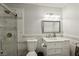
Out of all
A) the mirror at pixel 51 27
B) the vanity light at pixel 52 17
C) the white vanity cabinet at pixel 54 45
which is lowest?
the white vanity cabinet at pixel 54 45

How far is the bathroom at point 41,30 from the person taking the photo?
1.68 metres

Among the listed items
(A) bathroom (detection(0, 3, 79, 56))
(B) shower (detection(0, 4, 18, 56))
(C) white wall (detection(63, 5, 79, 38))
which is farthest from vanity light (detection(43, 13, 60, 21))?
(B) shower (detection(0, 4, 18, 56))

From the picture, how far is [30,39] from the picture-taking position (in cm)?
170

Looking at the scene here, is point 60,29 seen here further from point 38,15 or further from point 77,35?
point 38,15

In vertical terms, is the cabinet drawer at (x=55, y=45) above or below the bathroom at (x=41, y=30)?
below

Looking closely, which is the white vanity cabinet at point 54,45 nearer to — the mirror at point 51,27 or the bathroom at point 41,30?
the bathroom at point 41,30

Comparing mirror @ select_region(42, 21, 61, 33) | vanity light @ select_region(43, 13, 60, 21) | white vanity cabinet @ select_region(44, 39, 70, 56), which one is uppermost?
vanity light @ select_region(43, 13, 60, 21)

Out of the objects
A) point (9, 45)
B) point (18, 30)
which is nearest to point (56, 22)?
point (18, 30)

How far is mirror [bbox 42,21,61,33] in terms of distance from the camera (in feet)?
5.70

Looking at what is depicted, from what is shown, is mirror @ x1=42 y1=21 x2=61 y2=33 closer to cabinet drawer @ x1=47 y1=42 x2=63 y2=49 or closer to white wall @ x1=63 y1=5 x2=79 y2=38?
white wall @ x1=63 y1=5 x2=79 y2=38

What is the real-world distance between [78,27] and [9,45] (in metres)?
1.36

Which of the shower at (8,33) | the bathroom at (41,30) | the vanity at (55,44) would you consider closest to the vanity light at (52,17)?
the bathroom at (41,30)

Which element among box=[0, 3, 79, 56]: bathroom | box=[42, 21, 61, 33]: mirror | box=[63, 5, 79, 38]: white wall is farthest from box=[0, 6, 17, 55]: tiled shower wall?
box=[63, 5, 79, 38]: white wall

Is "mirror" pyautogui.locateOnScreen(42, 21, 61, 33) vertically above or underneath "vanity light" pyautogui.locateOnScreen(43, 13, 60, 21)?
underneath
